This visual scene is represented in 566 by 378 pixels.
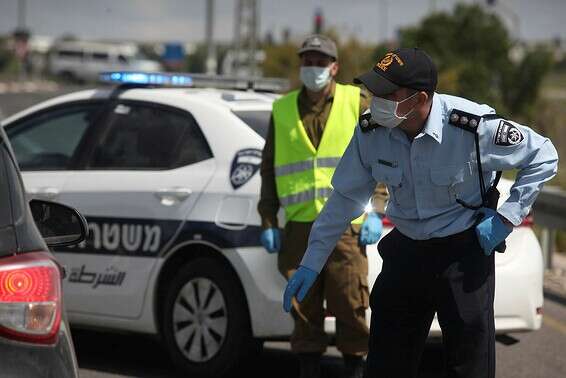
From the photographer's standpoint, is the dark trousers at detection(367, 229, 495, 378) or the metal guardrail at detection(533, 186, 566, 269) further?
the metal guardrail at detection(533, 186, 566, 269)

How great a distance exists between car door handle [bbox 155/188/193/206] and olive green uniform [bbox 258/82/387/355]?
2.03 feet

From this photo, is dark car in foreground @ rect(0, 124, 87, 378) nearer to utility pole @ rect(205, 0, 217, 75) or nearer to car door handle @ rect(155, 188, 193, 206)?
car door handle @ rect(155, 188, 193, 206)

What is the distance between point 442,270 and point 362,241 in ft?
5.39

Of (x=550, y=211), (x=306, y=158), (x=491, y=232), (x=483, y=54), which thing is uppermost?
(x=491, y=232)

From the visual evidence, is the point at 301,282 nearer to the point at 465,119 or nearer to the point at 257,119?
the point at 465,119

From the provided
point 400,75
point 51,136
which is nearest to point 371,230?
point 400,75

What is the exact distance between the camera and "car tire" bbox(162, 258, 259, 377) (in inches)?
261

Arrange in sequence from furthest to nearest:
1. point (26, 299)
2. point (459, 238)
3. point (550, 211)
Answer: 1. point (550, 211)
2. point (459, 238)
3. point (26, 299)

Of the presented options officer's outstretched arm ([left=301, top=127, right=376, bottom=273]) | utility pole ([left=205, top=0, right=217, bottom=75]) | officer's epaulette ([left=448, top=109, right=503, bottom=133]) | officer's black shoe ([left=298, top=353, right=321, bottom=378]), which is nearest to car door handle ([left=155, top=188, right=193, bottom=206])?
→ officer's black shoe ([left=298, top=353, right=321, bottom=378])

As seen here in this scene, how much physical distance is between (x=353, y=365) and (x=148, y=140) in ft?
6.41

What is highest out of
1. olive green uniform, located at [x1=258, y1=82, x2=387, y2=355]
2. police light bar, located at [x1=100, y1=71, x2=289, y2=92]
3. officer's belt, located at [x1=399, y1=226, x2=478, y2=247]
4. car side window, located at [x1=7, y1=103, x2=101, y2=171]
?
police light bar, located at [x1=100, y1=71, x2=289, y2=92]

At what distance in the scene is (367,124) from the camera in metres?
4.66

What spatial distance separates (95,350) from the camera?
7891 millimetres

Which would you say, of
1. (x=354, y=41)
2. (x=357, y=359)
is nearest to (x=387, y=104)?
(x=357, y=359)
